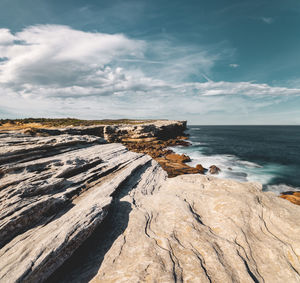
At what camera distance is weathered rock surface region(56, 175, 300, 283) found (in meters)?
5.38

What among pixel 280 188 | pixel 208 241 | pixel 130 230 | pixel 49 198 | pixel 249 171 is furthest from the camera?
pixel 249 171

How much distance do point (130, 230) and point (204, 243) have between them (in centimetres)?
338

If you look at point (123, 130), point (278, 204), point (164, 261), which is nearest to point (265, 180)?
point (278, 204)

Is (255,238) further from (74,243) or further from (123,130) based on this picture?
(123,130)

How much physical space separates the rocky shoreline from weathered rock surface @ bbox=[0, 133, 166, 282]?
0.04 metres

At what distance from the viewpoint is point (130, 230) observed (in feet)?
24.2

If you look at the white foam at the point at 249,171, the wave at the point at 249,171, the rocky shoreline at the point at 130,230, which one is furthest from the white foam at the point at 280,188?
the rocky shoreline at the point at 130,230

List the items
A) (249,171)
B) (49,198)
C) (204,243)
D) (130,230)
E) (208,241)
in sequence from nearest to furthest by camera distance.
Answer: (204,243) < (208,241) < (130,230) < (49,198) < (249,171)

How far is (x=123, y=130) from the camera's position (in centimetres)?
6438

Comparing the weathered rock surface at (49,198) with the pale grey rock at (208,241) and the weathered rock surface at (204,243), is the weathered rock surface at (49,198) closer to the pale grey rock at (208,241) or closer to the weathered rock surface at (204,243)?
the weathered rock surface at (204,243)

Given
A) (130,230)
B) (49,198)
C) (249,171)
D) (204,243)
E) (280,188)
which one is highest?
(49,198)

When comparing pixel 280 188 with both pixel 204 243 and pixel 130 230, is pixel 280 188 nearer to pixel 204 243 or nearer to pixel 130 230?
pixel 204 243

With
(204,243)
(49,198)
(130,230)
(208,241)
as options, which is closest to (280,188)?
(208,241)

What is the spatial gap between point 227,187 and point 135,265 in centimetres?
870
